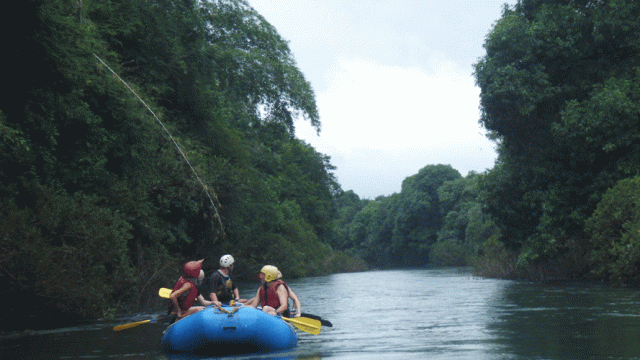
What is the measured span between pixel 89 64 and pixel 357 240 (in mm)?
107426

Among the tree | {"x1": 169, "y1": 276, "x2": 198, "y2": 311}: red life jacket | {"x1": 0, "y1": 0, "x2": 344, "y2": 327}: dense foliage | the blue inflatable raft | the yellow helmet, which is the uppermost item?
the tree

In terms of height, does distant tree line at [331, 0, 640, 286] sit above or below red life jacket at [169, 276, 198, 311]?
above

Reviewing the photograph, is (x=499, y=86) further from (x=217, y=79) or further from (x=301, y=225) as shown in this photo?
(x=301, y=225)

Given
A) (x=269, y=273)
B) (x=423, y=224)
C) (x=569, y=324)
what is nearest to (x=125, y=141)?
(x=269, y=273)

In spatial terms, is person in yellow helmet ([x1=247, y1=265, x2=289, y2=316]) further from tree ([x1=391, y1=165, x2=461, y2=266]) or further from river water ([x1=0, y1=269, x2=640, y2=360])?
tree ([x1=391, y1=165, x2=461, y2=266])

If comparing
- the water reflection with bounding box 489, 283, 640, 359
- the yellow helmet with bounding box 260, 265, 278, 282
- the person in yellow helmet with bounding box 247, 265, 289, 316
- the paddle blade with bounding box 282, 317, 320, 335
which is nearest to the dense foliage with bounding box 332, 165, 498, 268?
the water reflection with bounding box 489, 283, 640, 359

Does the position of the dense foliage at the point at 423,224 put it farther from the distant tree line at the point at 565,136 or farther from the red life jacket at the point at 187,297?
the red life jacket at the point at 187,297

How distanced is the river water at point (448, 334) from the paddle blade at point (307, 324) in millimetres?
258

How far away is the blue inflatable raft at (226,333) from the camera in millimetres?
11008

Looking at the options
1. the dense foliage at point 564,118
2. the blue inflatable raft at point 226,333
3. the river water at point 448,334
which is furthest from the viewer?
the dense foliage at point 564,118

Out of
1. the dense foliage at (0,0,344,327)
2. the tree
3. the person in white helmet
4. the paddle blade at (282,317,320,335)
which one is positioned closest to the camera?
the paddle blade at (282,317,320,335)

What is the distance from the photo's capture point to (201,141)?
30516 mm

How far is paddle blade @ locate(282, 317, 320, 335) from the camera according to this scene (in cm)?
1285

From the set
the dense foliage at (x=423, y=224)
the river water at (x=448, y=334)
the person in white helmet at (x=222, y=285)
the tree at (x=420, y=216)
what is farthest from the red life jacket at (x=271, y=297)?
the tree at (x=420, y=216)
